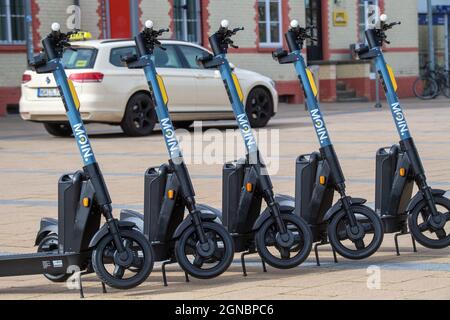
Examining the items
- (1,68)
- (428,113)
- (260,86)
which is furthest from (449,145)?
(1,68)

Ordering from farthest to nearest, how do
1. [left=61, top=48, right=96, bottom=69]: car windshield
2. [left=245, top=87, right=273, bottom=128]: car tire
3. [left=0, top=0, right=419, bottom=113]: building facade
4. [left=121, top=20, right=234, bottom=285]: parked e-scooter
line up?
[left=0, top=0, right=419, bottom=113]: building facade, [left=245, top=87, right=273, bottom=128]: car tire, [left=61, top=48, right=96, bottom=69]: car windshield, [left=121, top=20, right=234, bottom=285]: parked e-scooter

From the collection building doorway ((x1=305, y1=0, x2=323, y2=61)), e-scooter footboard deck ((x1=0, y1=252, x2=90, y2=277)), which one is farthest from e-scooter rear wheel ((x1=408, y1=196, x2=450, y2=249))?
building doorway ((x1=305, y1=0, x2=323, y2=61))

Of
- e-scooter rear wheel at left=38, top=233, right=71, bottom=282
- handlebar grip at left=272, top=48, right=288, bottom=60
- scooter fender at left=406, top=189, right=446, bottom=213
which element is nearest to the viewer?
e-scooter rear wheel at left=38, top=233, right=71, bottom=282

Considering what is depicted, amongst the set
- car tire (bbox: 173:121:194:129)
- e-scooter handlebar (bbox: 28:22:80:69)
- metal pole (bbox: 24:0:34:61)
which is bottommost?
car tire (bbox: 173:121:194:129)

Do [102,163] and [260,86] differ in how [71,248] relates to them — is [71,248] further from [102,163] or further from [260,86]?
[260,86]

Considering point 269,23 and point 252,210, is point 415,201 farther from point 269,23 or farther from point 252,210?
point 269,23

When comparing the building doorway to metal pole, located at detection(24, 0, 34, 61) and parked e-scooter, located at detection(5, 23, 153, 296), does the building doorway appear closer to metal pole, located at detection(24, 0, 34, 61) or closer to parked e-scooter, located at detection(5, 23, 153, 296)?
metal pole, located at detection(24, 0, 34, 61)

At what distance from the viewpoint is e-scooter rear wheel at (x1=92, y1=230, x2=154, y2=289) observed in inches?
274

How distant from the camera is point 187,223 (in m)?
7.25

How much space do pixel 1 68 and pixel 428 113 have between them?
30.0 feet

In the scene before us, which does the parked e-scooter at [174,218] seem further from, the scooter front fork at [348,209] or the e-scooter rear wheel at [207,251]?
the scooter front fork at [348,209]

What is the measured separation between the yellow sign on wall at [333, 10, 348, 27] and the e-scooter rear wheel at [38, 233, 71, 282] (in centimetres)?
3144

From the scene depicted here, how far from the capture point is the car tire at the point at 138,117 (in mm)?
20453

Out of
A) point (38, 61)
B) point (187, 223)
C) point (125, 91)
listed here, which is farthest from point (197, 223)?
point (125, 91)
